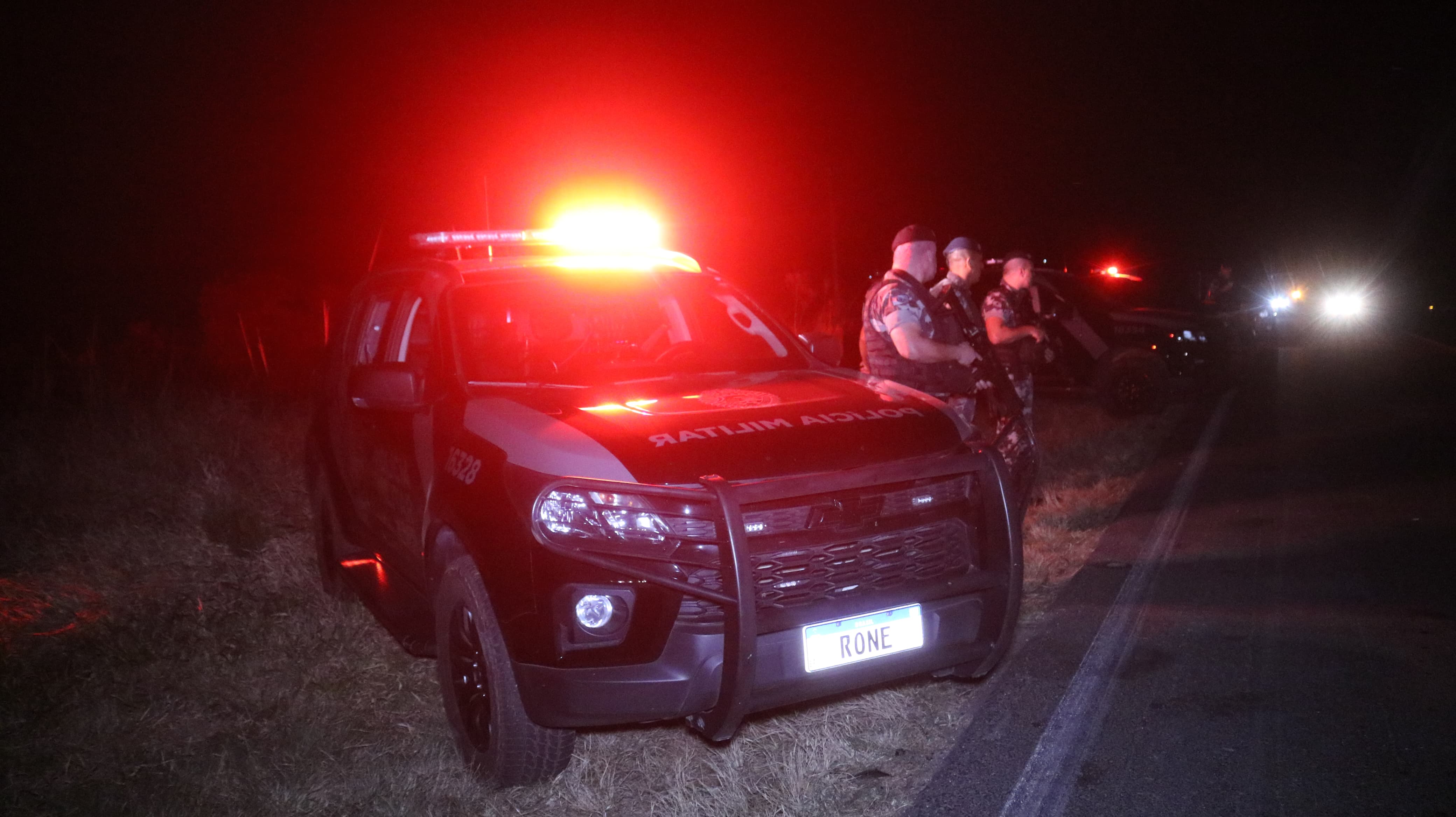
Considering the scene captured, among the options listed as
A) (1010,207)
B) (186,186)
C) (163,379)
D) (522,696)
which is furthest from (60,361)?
(1010,207)

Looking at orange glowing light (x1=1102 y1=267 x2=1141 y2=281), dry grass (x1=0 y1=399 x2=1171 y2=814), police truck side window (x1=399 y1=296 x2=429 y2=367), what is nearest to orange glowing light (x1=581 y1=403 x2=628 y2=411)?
dry grass (x1=0 y1=399 x2=1171 y2=814)

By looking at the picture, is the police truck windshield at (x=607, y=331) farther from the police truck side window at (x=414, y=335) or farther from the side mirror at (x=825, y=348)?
the police truck side window at (x=414, y=335)

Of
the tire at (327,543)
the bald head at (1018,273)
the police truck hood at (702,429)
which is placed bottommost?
the tire at (327,543)

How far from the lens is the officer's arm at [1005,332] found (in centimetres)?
722

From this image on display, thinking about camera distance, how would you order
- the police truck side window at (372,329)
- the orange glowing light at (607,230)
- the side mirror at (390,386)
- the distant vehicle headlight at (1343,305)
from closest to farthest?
the side mirror at (390,386)
the orange glowing light at (607,230)
the police truck side window at (372,329)
the distant vehicle headlight at (1343,305)

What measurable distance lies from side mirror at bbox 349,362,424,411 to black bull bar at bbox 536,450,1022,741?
0.99 metres

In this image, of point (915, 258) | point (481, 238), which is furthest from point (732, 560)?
point (915, 258)

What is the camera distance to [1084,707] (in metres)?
Result: 4.45

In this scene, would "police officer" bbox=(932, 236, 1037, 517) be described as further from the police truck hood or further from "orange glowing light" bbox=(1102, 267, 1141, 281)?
"orange glowing light" bbox=(1102, 267, 1141, 281)

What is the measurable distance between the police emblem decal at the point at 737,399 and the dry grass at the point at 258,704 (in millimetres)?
1294

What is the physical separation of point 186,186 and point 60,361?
23.9m

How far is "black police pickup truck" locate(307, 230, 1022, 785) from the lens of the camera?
334cm

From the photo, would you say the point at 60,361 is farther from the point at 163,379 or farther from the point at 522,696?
the point at 522,696

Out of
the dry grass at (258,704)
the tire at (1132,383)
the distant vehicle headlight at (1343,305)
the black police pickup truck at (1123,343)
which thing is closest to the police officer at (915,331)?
the dry grass at (258,704)
